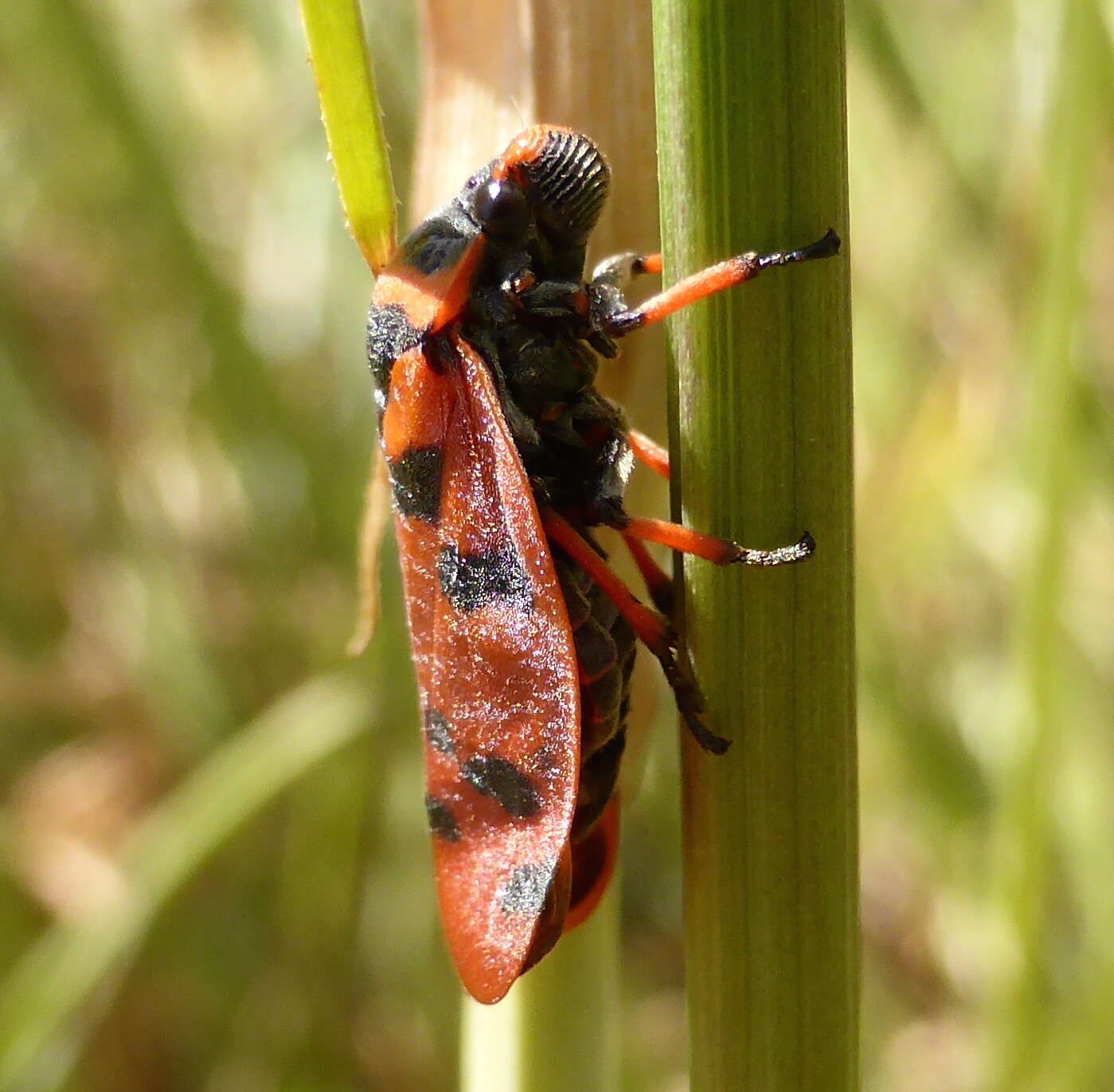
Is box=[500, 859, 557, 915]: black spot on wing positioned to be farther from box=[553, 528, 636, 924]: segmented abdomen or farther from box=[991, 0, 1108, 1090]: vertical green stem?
box=[991, 0, 1108, 1090]: vertical green stem

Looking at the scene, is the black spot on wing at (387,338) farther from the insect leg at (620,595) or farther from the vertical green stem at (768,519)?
the vertical green stem at (768,519)

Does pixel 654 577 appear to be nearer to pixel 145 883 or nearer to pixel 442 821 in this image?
pixel 442 821

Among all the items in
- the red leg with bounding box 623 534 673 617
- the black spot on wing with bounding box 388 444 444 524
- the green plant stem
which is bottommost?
the green plant stem

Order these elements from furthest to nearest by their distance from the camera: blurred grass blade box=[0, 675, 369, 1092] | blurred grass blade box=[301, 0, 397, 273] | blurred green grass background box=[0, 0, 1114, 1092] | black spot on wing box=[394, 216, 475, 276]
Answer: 1. blurred green grass background box=[0, 0, 1114, 1092]
2. blurred grass blade box=[0, 675, 369, 1092]
3. black spot on wing box=[394, 216, 475, 276]
4. blurred grass blade box=[301, 0, 397, 273]

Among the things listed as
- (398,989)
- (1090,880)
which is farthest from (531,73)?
(398,989)

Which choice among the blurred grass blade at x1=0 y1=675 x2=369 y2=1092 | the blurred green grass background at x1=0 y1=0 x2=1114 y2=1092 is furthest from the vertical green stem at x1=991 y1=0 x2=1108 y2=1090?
the blurred grass blade at x1=0 y1=675 x2=369 y2=1092

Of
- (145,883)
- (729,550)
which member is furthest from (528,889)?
(145,883)

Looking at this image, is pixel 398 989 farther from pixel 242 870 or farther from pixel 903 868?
pixel 903 868

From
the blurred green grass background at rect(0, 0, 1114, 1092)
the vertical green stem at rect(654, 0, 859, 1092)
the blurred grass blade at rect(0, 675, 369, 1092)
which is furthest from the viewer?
the blurred green grass background at rect(0, 0, 1114, 1092)
